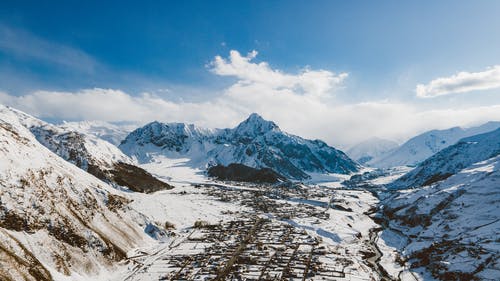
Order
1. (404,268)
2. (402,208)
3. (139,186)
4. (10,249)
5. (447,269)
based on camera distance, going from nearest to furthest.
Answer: (10,249) → (447,269) → (404,268) → (402,208) → (139,186)

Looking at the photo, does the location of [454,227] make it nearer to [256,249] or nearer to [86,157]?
[256,249]

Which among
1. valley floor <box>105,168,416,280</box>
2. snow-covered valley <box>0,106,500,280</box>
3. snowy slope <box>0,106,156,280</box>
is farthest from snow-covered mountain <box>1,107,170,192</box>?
snowy slope <box>0,106,156,280</box>

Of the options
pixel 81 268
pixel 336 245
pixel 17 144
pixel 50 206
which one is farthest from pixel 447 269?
pixel 17 144

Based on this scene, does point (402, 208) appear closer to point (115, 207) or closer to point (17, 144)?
point (115, 207)

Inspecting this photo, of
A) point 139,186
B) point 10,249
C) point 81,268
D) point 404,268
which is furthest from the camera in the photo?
point 139,186

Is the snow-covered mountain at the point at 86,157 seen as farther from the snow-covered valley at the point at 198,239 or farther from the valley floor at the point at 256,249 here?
the snow-covered valley at the point at 198,239

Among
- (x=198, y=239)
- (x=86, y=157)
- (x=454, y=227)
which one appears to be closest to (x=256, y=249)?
(x=198, y=239)
